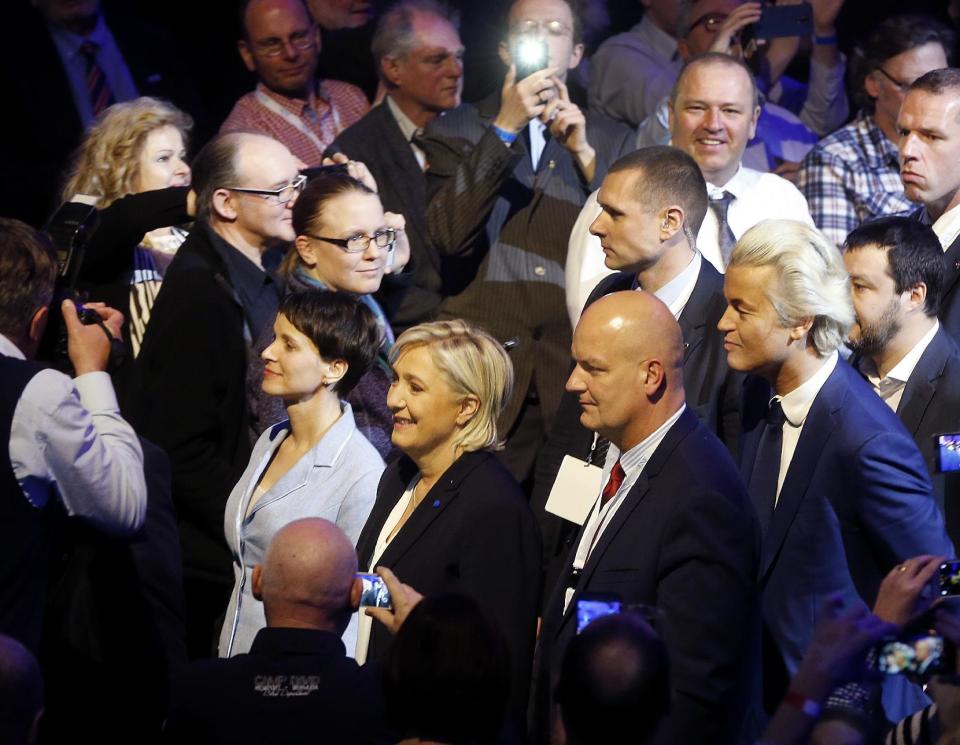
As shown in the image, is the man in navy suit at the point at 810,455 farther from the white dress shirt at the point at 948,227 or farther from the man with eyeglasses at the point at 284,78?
the man with eyeglasses at the point at 284,78

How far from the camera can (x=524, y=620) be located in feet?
12.0

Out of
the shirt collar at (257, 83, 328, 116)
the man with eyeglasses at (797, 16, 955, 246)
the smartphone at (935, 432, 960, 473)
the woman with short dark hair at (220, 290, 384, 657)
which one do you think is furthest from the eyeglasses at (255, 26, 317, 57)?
the smartphone at (935, 432, 960, 473)

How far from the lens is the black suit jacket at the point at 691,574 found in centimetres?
321

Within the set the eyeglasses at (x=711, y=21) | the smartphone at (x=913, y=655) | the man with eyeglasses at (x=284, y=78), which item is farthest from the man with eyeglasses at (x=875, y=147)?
the smartphone at (x=913, y=655)

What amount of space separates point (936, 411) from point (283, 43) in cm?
342

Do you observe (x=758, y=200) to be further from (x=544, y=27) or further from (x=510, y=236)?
(x=544, y=27)

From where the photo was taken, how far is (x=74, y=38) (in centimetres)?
649

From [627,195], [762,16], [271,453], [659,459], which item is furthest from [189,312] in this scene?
[762,16]

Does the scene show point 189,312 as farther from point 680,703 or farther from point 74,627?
point 680,703

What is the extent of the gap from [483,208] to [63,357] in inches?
72.9

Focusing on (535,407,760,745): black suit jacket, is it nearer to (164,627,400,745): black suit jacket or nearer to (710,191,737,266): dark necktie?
(164,627,400,745): black suit jacket

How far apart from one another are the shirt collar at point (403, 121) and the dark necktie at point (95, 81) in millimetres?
1285

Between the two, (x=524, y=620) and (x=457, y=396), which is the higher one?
(x=457, y=396)

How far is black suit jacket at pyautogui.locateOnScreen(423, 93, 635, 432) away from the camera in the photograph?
5.54 m
